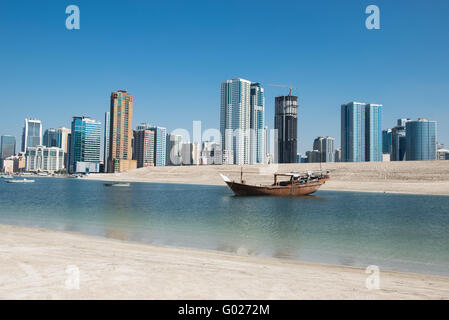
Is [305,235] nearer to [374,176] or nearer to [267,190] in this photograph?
[267,190]

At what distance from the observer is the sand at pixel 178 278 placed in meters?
7.88

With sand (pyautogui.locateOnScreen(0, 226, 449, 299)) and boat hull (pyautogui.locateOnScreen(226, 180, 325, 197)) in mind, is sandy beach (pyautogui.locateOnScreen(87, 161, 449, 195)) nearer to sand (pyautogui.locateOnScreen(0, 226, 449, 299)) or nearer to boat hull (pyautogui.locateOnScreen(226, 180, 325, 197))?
boat hull (pyautogui.locateOnScreen(226, 180, 325, 197))

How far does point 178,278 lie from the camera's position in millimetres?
9289

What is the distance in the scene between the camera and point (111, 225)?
2423cm

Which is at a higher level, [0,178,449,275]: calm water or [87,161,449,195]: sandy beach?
[87,161,449,195]: sandy beach

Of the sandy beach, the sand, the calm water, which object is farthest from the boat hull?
the sand

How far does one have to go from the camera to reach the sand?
7875mm

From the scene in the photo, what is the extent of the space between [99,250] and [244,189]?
162 feet

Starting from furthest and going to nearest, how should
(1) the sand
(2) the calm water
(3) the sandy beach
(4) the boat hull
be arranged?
(3) the sandy beach
(4) the boat hull
(2) the calm water
(1) the sand

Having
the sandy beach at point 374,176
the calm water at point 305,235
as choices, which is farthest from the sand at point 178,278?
the sandy beach at point 374,176

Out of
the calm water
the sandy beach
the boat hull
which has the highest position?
the sandy beach

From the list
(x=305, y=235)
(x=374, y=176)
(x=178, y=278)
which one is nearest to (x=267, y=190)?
(x=305, y=235)
